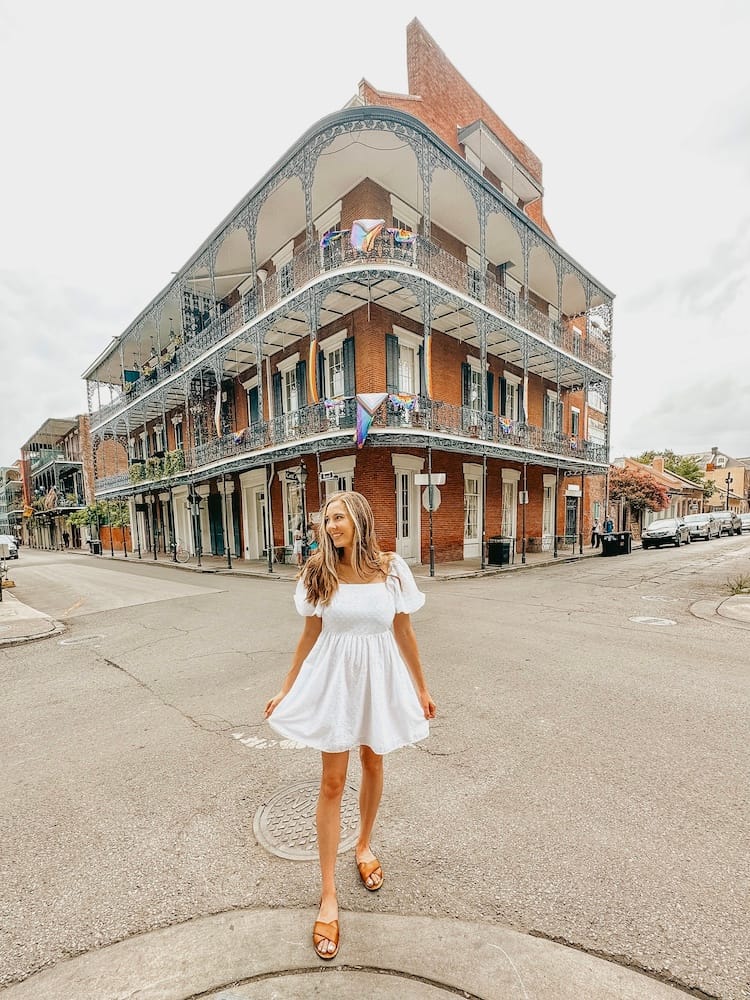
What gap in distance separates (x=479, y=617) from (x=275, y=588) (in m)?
5.89

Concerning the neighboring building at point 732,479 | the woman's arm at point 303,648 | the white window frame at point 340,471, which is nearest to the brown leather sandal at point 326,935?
the woman's arm at point 303,648

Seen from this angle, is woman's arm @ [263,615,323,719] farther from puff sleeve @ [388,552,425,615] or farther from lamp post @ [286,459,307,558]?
lamp post @ [286,459,307,558]

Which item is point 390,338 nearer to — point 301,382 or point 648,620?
point 301,382

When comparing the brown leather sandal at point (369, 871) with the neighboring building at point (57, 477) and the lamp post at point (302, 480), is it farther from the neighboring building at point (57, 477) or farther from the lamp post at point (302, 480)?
the neighboring building at point (57, 477)

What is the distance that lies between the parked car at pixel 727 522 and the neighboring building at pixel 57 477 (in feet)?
157

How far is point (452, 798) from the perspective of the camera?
2770 mm

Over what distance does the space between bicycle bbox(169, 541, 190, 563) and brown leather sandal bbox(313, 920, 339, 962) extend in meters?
19.8

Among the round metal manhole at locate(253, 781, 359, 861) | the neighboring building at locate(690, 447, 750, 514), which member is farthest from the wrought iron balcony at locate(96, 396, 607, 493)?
the neighboring building at locate(690, 447, 750, 514)

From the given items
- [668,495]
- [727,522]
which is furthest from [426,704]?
[668,495]

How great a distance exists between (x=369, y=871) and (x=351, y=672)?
95 centimetres

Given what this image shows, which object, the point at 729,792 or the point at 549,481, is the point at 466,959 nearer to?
the point at 729,792

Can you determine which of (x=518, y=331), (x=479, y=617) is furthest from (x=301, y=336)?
(x=479, y=617)

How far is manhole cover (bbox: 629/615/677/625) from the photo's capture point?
7289mm

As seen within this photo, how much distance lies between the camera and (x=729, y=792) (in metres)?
2.77
